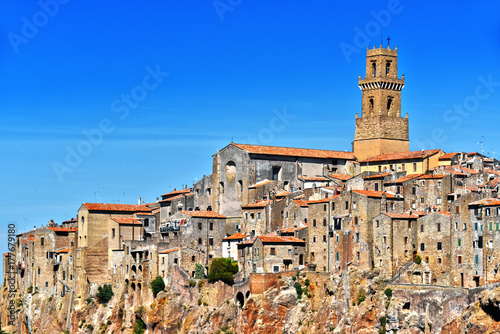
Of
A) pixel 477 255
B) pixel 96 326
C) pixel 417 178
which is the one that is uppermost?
pixel 417 178

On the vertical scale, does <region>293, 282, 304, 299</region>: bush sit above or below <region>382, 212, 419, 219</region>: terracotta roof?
below

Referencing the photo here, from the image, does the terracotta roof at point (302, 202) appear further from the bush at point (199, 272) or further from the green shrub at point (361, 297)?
the green shrub at point (361, 297)

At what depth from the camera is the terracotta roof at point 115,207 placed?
111 m

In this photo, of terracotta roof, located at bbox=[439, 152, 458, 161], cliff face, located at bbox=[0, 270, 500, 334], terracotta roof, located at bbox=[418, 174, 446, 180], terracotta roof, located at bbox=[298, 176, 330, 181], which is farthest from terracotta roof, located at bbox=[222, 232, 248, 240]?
terracotta roof, located at bbox=[439, 152, 458, 161]

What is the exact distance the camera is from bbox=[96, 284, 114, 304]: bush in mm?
108500

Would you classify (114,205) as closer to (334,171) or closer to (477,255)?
(334,171)

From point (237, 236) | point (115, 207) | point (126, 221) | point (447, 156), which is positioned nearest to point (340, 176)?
point (447, 156)

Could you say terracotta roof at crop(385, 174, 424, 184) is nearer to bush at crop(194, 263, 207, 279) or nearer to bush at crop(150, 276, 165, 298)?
bush at crop(194, 263, 207, 279)

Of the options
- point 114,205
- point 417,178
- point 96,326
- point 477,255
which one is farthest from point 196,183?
point 477,255

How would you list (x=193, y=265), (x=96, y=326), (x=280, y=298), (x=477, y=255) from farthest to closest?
(x=96, y=326)
(x=193, y=265)
(x=280, y=298)
(x=477, y=255)

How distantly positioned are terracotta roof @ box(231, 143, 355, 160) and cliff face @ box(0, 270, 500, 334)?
1759 cm

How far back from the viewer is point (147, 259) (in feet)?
337

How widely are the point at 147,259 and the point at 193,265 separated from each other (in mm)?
5221

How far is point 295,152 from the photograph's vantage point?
111625 millimetres
